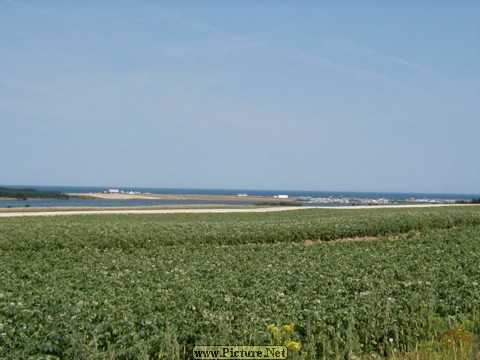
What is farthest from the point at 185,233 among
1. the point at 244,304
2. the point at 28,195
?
the point at 28,195

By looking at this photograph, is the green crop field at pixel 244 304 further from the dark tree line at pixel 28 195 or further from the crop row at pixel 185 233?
the dark tree line at pixel 28 195

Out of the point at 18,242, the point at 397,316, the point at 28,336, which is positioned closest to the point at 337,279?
the point at 397,316

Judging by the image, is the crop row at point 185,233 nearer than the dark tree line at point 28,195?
Yes

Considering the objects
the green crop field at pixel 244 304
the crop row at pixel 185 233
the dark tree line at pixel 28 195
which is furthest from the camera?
the dark tree line at pixel 28 195

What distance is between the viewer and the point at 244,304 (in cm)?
859

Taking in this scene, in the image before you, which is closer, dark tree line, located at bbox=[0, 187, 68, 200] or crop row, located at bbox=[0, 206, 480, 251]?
crop row, located at bbox=[0, 206, 480, 251]

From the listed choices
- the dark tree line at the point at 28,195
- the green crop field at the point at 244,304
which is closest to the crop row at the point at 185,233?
the green crop field at the point at 244,304

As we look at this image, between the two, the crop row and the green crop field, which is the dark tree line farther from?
the green crop field

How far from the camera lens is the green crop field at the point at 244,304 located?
22.4 ft

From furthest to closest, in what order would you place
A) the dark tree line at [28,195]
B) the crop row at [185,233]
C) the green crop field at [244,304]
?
the dark tree line at [28,195], the crop row at [185,233], the green crop field at [244,304]

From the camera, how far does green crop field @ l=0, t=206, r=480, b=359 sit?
6.81 m

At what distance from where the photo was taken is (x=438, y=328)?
7.89 m

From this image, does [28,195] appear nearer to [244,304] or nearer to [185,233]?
[185,233]

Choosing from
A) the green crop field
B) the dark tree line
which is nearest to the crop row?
the green crop field
